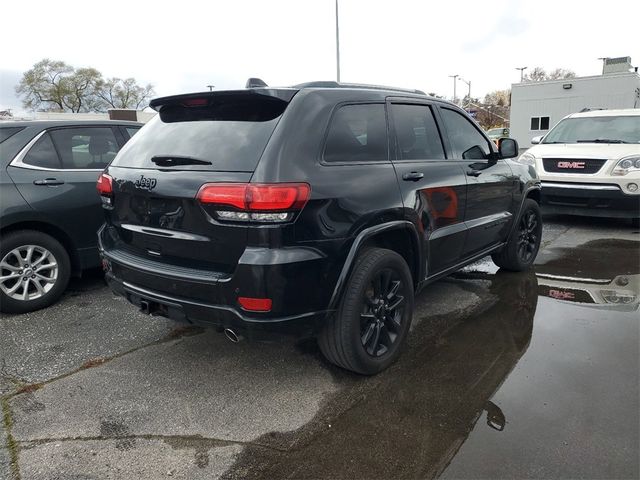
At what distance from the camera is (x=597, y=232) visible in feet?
25.1

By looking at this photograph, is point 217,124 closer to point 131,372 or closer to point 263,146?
point 263,146

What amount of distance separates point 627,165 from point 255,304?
696 centimetres

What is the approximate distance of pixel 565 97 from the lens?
20.1m

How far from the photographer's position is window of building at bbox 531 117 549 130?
819 inches

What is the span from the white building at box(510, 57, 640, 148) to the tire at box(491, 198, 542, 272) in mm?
16495

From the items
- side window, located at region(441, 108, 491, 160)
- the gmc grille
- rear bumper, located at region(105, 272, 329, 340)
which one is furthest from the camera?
the gmc grille

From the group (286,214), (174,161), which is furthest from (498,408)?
(174,161)

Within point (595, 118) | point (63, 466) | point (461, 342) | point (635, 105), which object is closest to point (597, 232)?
point (595, 118)

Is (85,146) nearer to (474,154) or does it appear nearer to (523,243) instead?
(474,154)

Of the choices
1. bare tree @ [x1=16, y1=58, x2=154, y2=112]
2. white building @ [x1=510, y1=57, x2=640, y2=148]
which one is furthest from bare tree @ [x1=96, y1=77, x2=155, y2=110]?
white building @ [x1=510, y1=57, x2=640, y2=148]

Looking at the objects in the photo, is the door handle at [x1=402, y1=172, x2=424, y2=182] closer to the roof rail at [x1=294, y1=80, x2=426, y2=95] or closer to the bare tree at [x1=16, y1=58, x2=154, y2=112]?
the roof rail at [x1=294, y1=80, x2=426, y2=95]

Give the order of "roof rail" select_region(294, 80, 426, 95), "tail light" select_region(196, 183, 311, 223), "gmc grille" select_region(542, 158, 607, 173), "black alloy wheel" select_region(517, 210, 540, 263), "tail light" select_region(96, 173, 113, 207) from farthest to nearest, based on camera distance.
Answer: "gmc grille" select_region(542, 158, 607, 173) → "black alloy wheel" select_region(517, 210, 540, 263) → "tail light" select_region(96, 173, 113, 207) → "roof rail" select_region(294, 80, 426, 95) → "tail light" select_region(196, 183, 311, 223)

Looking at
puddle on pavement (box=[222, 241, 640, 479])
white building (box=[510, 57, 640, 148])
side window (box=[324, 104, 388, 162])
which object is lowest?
puddle on pavement (box=[222, 241, 640, 479])

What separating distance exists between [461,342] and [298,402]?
4.73ft
